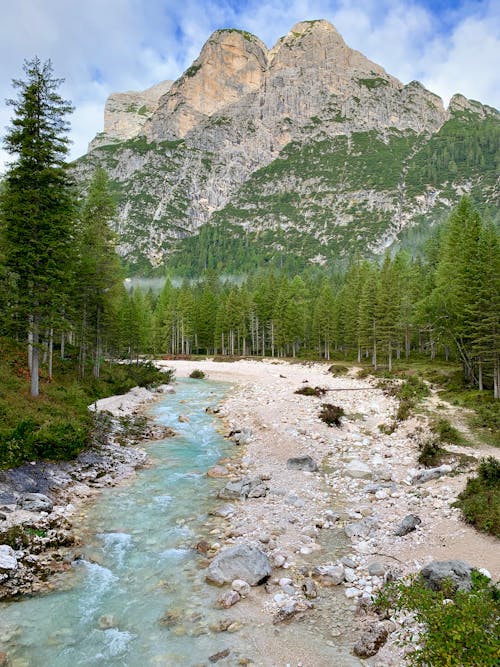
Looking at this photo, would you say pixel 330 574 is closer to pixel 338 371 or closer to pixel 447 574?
pixel 447 574

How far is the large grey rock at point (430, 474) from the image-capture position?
547 inches

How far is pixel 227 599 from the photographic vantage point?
8062 mm

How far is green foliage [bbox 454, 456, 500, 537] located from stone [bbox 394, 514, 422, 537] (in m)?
1.23

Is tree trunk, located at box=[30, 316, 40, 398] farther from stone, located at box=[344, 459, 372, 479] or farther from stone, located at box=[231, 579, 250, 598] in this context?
stone, located at box=[344, 459, 372, 479]

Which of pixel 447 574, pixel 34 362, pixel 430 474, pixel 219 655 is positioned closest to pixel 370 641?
pixel 447 574

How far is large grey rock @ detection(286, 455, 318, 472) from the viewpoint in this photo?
53.0ft

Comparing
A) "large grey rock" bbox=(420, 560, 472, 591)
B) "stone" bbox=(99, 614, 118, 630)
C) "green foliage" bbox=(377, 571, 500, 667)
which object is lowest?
"stone" bbox=(99, 614, 118, 630)

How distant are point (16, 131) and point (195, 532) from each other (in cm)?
2105

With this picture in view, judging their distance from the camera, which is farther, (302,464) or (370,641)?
(302,464)

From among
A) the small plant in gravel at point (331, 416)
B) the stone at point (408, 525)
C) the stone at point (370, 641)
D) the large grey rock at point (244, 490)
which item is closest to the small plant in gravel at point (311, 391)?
the small plant in gravel at point (331, 416)

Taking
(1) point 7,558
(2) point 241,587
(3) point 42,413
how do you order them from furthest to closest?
(3) point 42,413
(1) point 7,558
(2) point 241,587

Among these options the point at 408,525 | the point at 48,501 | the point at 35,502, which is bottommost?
the point at 408,525

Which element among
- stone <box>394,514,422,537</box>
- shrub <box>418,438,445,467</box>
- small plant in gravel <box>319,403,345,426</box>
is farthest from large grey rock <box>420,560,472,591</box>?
small plant in gravel <box>319,403,345,426</box>

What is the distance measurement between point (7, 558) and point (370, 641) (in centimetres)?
804
